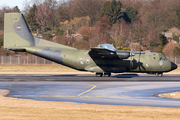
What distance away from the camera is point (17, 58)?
64.4 metres

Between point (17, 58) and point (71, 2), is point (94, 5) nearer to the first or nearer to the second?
point (71, 2)

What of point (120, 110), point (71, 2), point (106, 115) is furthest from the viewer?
point (71, 2)

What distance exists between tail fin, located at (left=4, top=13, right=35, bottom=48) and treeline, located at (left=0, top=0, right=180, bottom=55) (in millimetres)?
43328

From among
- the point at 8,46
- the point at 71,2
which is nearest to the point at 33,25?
the point at 71,2

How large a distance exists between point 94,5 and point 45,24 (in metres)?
34.2

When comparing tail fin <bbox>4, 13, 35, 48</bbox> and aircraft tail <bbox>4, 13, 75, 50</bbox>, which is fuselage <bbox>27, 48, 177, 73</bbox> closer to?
aircraft tail <bbox>4, 13, 75, 50</bbox>

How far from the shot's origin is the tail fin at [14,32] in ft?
113

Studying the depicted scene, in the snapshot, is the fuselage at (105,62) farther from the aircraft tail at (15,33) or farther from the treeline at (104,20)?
the treeline at (104,20)

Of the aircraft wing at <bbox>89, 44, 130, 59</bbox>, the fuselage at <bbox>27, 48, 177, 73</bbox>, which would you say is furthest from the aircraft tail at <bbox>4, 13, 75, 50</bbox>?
the aircraft wing at <bbox>89, 44, 130, 59</bbox>

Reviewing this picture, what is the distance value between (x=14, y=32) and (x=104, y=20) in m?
88.6

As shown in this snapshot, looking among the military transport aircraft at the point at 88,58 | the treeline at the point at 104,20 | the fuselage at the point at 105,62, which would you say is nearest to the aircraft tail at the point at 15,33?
the military transport aircraft at the point at 88,58

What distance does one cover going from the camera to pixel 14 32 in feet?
113

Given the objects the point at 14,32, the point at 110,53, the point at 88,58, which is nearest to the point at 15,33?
the point at 14,32

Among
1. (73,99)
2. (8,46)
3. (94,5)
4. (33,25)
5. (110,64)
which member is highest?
(94,5)
